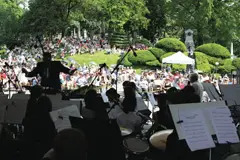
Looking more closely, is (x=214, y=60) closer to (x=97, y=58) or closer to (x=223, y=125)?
(x=97, y=58)

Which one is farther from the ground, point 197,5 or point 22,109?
point 197,5

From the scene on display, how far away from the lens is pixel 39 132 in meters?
4.61

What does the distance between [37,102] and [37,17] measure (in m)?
35.6

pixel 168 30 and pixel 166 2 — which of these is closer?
pixel 166 2

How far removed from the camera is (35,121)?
4.66 metres

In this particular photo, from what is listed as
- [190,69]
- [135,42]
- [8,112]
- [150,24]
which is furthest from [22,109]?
[150,24]

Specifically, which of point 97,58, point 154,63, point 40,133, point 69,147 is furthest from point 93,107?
point 97,58

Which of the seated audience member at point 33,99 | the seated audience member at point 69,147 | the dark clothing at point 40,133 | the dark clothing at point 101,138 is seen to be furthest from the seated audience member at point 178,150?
the seated audience member at point 33,99

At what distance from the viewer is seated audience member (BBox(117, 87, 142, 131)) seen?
19.5ft

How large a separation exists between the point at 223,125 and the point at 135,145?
3.50 feet

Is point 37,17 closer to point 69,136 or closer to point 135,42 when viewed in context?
point 135,42

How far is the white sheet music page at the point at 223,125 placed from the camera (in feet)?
12.5

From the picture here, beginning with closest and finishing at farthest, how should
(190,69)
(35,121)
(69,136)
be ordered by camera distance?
(69,136), (35,121), (190,69)

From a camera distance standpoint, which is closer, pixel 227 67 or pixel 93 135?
pixel 93 135
